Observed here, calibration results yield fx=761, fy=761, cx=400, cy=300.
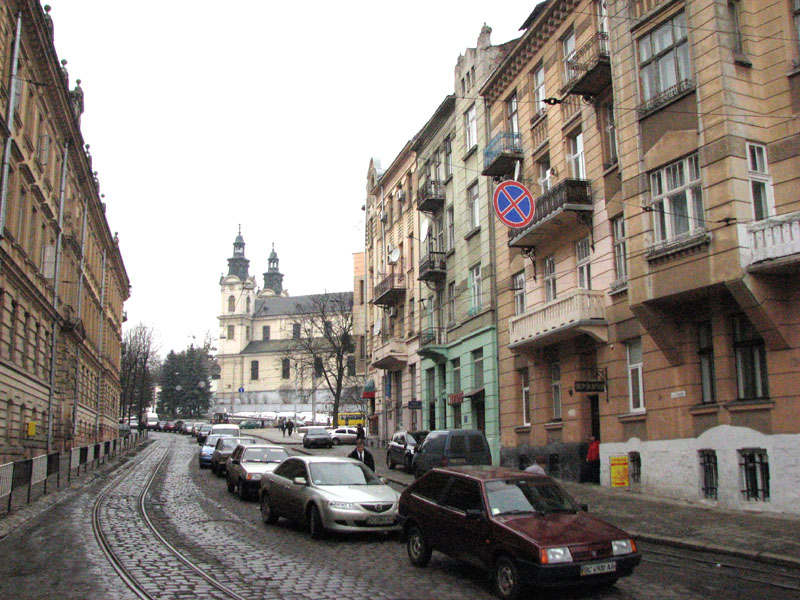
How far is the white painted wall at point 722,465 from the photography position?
15320 mm

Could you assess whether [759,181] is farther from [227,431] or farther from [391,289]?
[227,431]

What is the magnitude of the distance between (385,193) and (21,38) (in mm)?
23354

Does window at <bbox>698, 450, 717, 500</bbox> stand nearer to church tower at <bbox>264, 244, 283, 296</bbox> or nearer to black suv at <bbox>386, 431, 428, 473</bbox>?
black suv at <bbox>386, 431, 428, 473</bbox>

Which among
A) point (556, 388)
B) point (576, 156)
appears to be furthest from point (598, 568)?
point (576, 156)

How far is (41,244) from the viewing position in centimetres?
3231

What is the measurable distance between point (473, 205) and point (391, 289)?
1021 cm

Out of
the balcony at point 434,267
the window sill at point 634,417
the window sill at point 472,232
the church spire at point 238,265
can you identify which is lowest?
the window sill at point 634,417

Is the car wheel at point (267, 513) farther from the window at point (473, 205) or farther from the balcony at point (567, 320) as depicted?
the window at point (473, 205)

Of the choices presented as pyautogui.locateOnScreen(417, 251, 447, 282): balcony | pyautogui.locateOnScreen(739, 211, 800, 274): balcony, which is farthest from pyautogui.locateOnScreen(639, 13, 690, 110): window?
pyautogui.locateOnScreen(417, 251, 447, 282): balcony

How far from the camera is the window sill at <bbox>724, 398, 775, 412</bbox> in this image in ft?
52.0

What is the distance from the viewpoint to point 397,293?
138 ft

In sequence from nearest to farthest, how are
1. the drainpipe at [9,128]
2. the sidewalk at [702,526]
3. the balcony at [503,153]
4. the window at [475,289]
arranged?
the sidewalk at [702,526] < the drainpipe at [9,128] < the balcony at [503,153] < the window at [475,289]

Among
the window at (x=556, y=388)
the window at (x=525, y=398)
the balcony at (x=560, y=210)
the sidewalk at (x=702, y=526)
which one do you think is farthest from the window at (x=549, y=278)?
the sidewalk at (x=702, y=526)

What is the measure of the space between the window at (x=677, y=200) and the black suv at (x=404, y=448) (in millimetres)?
13637
